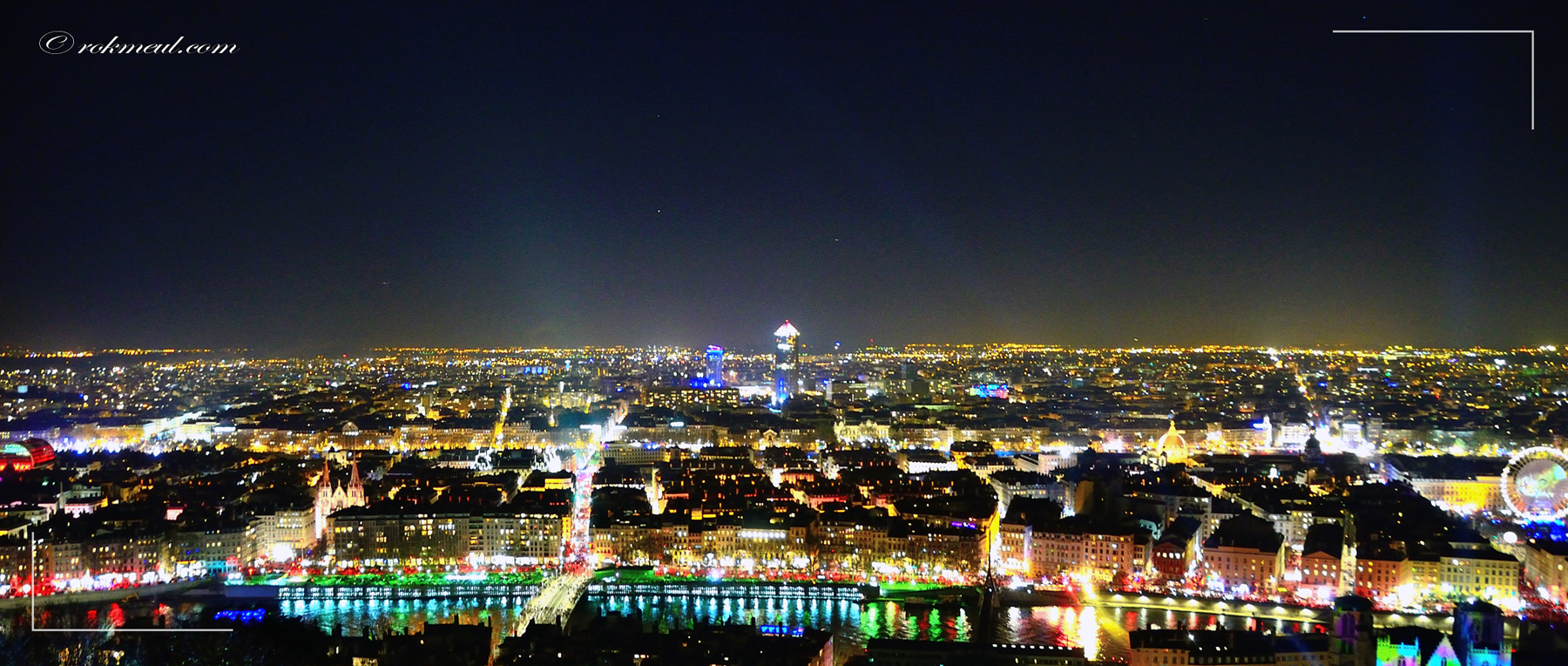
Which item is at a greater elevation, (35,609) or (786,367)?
(786,367)

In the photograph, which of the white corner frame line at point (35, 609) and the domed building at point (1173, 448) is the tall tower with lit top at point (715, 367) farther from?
the white corner frame line at point (35, 609)

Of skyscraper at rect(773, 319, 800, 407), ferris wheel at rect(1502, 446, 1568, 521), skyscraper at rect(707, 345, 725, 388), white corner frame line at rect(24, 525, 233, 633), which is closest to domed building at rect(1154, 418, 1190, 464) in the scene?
ferris wheel at rect(1502, 446, 1568, 521)

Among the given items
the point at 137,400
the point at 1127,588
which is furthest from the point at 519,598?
the point at 137,400

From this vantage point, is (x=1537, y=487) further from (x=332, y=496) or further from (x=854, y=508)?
(x=332, y=496)

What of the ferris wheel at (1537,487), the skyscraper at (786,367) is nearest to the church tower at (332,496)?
the ferris wheel at (1537,487)

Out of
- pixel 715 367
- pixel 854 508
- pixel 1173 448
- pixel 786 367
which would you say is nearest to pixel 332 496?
pixel 854 508

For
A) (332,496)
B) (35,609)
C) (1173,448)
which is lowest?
(35,609)

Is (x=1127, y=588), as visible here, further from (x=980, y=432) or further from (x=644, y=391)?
(x=644, y=391)

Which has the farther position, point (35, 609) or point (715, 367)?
point (715, 367)
